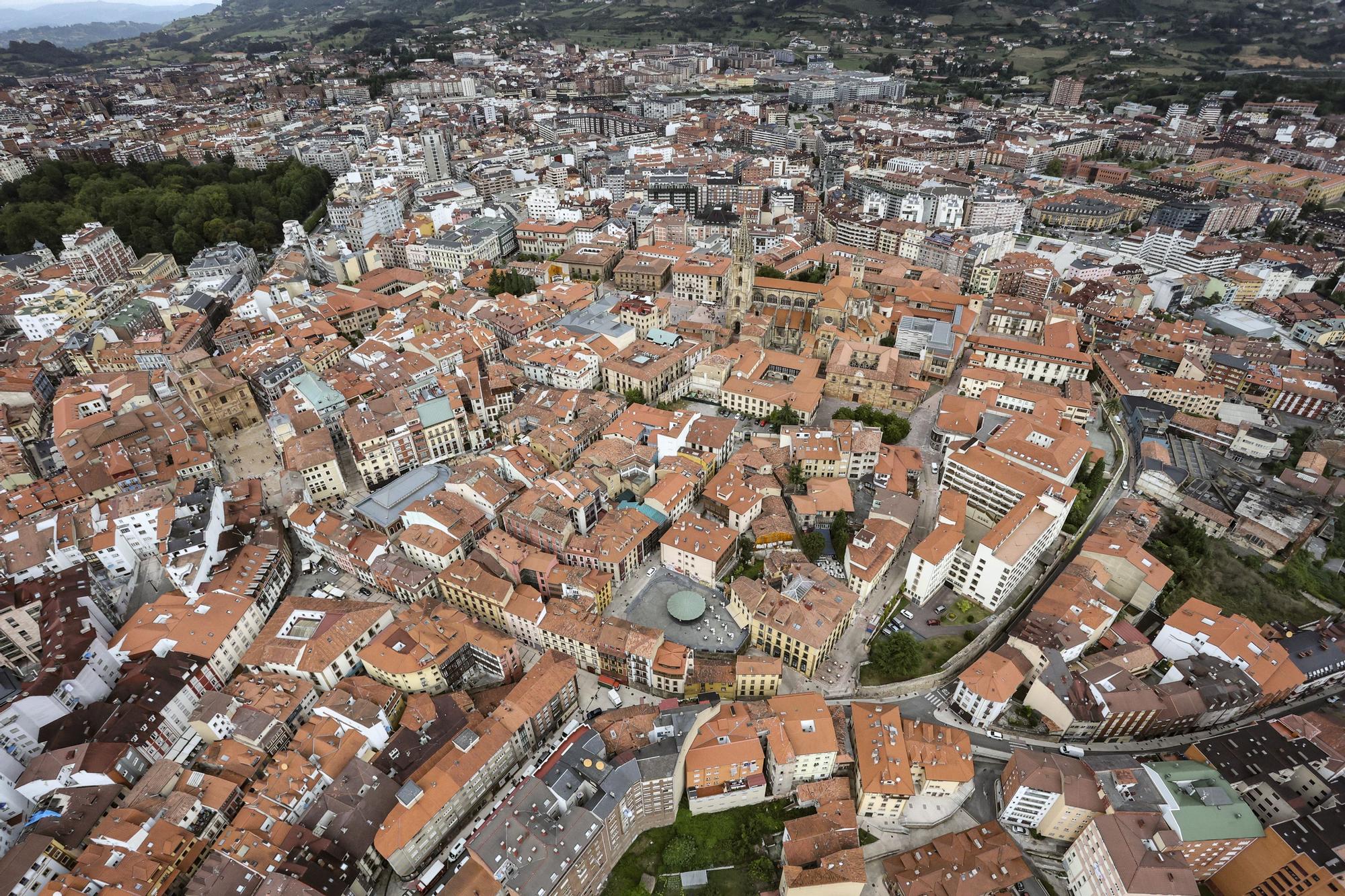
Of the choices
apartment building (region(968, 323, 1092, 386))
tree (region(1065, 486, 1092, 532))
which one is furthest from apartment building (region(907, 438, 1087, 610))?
apartment building (region(968, 323, 1092, 386))

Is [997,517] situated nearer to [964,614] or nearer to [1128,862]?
[964,614]

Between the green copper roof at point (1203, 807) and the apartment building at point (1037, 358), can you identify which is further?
the apartment building at point (1037, 358)

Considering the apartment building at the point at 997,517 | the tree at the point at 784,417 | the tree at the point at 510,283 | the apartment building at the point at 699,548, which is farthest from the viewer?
the tree at the point at 510,283

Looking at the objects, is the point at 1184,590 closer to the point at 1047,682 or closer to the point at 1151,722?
the point at 1151,722

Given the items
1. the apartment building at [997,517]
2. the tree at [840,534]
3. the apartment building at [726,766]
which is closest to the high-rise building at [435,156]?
the tree at [840,534]

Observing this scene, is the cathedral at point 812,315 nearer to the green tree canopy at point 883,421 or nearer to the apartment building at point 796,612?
the green tree canopy at point 883,421

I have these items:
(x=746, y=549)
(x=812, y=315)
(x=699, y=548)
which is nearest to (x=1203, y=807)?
(x=746, y=549)
